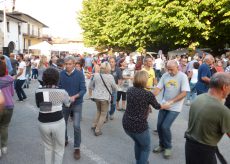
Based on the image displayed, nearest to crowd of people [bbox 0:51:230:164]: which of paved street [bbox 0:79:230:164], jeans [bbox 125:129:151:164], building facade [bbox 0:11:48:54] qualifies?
jeans [bbox 125:129:151:164]

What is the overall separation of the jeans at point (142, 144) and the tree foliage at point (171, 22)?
1801cm

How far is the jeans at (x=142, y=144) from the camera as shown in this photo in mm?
4352

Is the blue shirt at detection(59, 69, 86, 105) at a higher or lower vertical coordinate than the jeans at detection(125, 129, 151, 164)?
higher

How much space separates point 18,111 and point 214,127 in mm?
7567

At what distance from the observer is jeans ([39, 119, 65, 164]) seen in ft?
13.5

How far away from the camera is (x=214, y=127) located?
2971mm

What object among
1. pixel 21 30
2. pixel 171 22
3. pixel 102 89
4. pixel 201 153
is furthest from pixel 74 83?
pixel 21 30

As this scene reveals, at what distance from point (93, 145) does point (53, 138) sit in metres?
2.00

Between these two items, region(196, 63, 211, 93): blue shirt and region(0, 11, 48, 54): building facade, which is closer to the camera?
region(196, 63, 211, 93): blue shirt

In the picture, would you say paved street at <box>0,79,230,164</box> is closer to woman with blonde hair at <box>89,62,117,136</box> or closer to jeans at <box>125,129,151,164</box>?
woman with blonde hair at <box>89,62,117,136</box>

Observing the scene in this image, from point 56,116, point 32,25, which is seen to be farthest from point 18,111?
point 32,25

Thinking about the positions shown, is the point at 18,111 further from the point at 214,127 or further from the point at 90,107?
the point at 214,127

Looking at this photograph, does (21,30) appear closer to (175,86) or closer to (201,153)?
(175,86)

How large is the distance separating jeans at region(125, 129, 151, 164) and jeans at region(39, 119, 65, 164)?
947 millimetres
